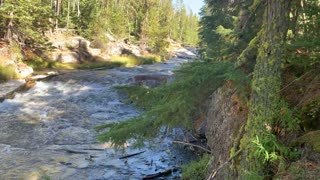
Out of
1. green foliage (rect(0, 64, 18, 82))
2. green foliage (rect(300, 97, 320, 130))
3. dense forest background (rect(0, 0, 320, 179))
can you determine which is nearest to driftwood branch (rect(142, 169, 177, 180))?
dense forest background (rect(0, 0, 320, 179))

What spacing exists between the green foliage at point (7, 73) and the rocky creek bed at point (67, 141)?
2.58 m

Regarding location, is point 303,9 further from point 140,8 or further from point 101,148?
point 140,8

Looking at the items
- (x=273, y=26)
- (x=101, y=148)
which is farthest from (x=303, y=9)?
(x=101, y=148)

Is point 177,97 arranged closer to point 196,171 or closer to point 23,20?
point 196,171

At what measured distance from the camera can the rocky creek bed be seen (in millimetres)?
8922

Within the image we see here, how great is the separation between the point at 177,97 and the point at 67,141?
790 centimetres

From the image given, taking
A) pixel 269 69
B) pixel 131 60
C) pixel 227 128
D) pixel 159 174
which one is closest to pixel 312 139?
pixel 269 69

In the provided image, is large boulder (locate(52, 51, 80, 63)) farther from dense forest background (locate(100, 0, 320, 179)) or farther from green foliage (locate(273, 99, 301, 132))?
green foliage (locate(273, 99, 301, 132))

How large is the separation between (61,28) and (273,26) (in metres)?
35.4

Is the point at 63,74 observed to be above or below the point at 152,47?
below

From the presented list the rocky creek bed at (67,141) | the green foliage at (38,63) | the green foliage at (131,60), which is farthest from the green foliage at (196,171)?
the green foliage at (131,60)

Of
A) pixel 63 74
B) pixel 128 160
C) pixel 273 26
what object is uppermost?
pixel 273 26

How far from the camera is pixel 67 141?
11.5 m

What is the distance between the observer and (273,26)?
430 centimetres
